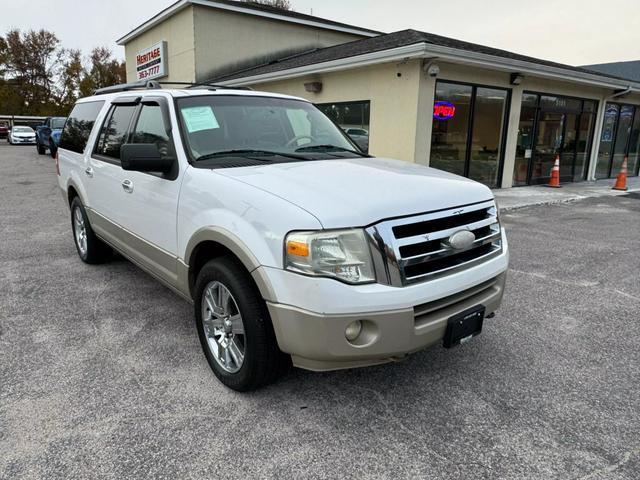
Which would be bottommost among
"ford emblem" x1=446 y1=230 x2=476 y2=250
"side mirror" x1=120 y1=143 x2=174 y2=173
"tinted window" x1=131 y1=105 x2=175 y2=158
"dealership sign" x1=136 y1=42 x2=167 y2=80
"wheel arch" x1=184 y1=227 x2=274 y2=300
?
"wheel arch" x1=184 y1=227 x2=274 y2=300

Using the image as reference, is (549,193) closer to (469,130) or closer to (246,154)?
(469,130)

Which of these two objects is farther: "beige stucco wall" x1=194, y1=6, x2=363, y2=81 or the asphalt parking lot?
"beige stucco wall" x1=194, y1=6, x2=363, y2=81

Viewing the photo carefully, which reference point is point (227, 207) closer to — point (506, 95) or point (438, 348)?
point (438, 348)

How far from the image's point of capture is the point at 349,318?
2273 mm

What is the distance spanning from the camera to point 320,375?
308cm

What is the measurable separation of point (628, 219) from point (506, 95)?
4.47m

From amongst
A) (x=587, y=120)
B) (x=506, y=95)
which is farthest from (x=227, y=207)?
(x=587, y=120)

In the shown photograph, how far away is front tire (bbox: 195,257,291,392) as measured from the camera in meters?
2.56

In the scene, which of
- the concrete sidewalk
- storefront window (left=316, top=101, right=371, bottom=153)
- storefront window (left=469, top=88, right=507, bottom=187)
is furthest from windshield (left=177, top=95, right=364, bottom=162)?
storefront window (left=469, top=88, right=507, bottom=187)

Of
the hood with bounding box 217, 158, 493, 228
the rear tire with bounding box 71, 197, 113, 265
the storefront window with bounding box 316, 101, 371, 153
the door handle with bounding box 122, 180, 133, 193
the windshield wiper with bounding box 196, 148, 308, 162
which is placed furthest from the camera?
the storefront window with bounding box 316, 101, 371, 153

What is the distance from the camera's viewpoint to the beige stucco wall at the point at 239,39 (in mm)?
17062

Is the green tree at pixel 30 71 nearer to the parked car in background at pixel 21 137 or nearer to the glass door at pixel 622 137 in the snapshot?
the parked car in background at pixel 21 137

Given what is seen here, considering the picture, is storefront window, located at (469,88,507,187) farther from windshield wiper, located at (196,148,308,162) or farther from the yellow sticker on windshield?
the yellow sticker on windshield

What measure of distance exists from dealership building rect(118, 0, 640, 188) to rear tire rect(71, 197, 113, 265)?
6631 millimetres
